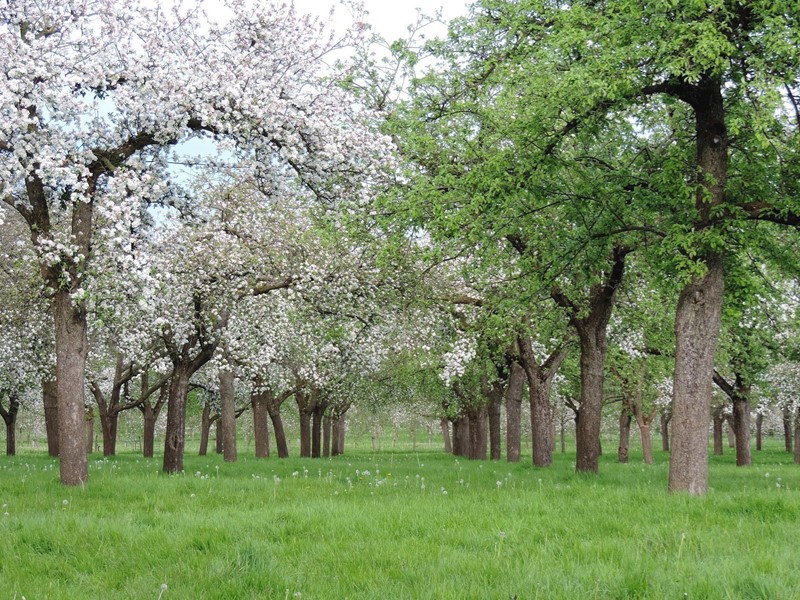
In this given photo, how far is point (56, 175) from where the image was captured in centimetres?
1184

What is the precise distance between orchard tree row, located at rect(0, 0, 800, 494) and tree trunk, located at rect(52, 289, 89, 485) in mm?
48

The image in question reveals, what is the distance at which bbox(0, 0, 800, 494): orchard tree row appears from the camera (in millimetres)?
11906

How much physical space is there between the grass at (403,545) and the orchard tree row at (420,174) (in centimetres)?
312

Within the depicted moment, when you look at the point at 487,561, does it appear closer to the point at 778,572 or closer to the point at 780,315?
the point at 778,572

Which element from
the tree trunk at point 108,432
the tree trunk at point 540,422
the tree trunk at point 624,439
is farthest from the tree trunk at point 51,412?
the tree trunk at point 624,439

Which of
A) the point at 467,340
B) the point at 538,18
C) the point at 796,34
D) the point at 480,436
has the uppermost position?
the point at 538,18

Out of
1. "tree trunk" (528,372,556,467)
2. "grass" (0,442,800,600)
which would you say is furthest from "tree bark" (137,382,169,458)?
"grass" (0,442,800,600)

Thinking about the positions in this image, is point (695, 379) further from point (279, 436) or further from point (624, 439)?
point (624, 439)

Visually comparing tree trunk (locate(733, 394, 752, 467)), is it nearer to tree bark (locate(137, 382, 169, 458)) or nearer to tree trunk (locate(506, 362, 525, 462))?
tree trunk (locate(506, 362, 525, 462))

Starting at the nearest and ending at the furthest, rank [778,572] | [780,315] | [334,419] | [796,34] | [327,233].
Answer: [778,572] < [796,34] < [327,233] < [780,315] < [334,419]

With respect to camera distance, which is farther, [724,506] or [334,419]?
[334,419]

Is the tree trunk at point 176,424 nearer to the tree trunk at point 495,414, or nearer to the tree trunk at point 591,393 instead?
the tree trunk at point 591,393

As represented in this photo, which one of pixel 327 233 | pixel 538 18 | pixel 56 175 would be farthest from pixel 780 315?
pixel 56 175

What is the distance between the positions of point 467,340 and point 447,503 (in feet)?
35.6
